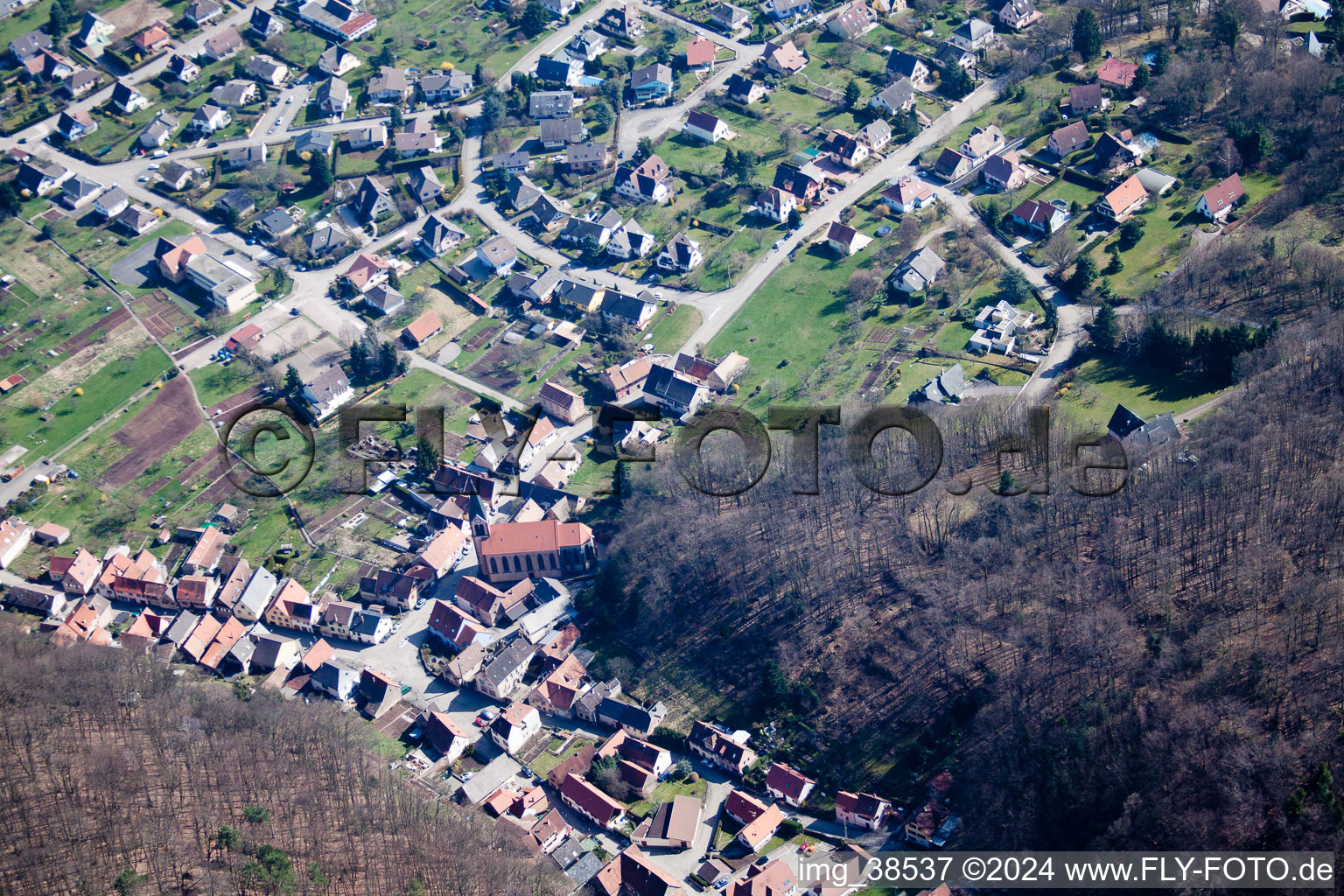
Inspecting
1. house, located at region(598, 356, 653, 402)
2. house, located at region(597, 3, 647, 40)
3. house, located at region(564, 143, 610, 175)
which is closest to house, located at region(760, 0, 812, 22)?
house, located at region(597, 3, 647, 40)

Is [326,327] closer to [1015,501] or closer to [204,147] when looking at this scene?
[204,147]

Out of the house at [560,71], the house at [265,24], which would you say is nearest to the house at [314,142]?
the house at [265,24]

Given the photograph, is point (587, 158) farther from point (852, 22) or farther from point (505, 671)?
point (505, 671)

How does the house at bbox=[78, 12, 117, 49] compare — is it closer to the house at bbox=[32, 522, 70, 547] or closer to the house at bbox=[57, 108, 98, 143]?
the house at bbox=[57, 108, 98, 143]

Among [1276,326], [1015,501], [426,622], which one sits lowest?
[426,622]

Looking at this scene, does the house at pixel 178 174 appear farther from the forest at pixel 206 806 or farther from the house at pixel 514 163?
the forest at pixel 206 806

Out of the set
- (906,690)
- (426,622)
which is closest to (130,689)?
(426,622)

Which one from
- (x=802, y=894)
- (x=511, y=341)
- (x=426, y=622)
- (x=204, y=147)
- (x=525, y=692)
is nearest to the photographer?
(x=802, y=894)
